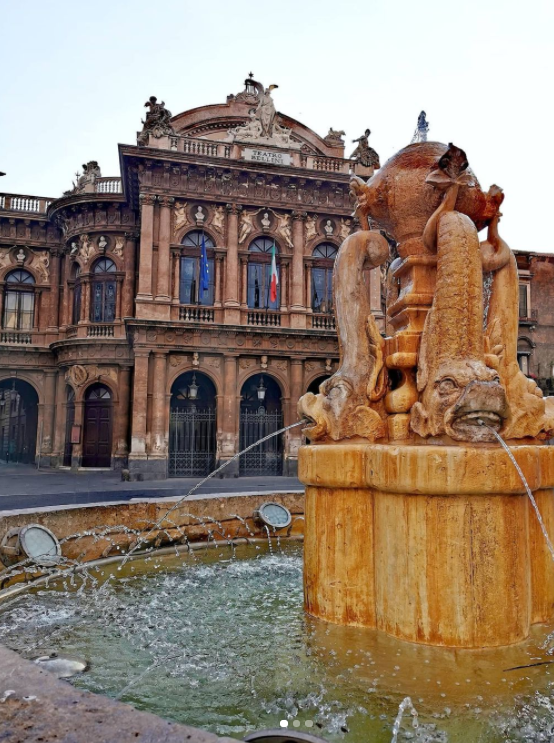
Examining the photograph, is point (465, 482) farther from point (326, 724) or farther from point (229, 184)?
point (229, 184)

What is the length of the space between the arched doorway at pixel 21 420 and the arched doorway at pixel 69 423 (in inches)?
103

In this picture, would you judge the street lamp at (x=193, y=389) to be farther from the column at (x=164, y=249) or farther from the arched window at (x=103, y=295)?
the arched window at (x=103, y=295)

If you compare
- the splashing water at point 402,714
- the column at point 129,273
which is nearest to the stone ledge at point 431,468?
the splashing water at point 402,714

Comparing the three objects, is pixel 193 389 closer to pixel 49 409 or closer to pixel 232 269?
pixel 232 269

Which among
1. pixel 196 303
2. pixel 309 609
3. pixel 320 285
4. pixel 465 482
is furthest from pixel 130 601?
pixel 320 285

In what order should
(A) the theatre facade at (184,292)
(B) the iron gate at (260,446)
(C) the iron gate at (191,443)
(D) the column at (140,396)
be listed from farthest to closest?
(B) the iron gate at (260,446), (A) the theatre facade at (184,292), (C) the iron gate at (191,443), (D) the column at (140,396)

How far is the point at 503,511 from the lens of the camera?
3.25 meters

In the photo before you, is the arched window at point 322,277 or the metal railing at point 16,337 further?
the metal railing at point 16,337

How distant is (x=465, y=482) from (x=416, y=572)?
23.3 inches

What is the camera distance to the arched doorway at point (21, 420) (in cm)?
2620

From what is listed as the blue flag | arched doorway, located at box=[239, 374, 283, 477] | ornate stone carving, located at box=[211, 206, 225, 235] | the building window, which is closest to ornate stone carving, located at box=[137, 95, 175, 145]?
ornate stone carving, located at box=[211, 206, 225, 235]

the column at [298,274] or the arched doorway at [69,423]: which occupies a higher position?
the column at [298,274]

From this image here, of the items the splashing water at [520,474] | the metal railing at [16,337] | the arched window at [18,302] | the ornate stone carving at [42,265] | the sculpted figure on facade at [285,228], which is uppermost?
the sculpted figure on facade at [285,228]

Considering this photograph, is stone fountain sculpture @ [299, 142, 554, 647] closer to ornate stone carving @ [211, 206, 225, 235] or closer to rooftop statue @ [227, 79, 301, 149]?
ornate stone carving @ [211, 206, 225, 235]
